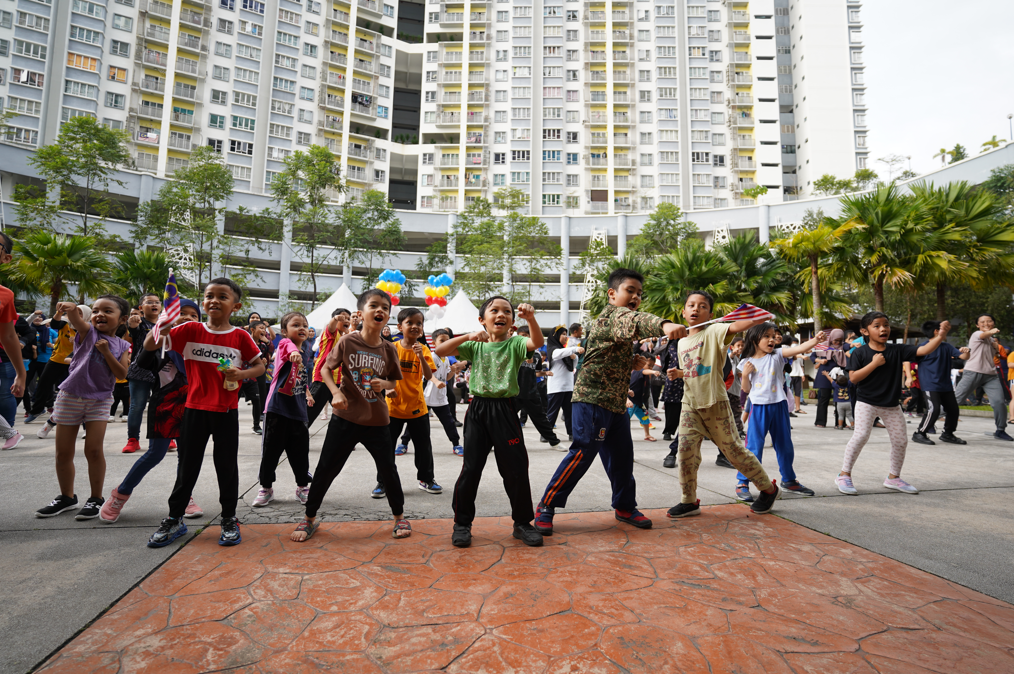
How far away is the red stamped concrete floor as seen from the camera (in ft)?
6.79

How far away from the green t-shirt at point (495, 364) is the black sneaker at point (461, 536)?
863 mm

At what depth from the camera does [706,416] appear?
13.2ft

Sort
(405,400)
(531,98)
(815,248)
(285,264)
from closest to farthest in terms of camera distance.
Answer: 1. (405,400)
2. (815,248)
3. (285,264)
4. (531,98)

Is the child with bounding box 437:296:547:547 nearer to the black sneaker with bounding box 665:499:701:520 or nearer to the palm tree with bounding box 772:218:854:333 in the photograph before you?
the black sneaker with bounding box 665:499:701:520

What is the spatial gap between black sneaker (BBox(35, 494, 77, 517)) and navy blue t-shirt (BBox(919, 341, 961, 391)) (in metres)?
10.8

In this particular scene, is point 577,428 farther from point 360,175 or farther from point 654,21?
point 654,21

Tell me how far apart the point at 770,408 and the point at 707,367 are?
140 centimetres

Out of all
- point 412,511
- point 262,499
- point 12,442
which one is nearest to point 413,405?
point 412,511

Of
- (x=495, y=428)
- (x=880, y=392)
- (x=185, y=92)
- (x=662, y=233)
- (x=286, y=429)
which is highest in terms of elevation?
(x=185, y=92)

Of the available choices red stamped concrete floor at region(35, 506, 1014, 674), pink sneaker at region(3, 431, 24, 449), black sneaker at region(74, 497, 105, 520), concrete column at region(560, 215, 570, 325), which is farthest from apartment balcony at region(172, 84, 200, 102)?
red stamped concrete floor at region(35, 506, 1014, 674)

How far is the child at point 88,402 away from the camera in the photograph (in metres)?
3.87

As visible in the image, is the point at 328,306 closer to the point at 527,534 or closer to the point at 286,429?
the point at 286,429

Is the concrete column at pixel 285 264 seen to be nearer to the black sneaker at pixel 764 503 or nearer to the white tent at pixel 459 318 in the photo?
the white tent at pixel 459 318

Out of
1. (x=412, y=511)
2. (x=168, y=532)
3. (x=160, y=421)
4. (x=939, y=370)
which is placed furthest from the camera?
(x=939, y=370)
